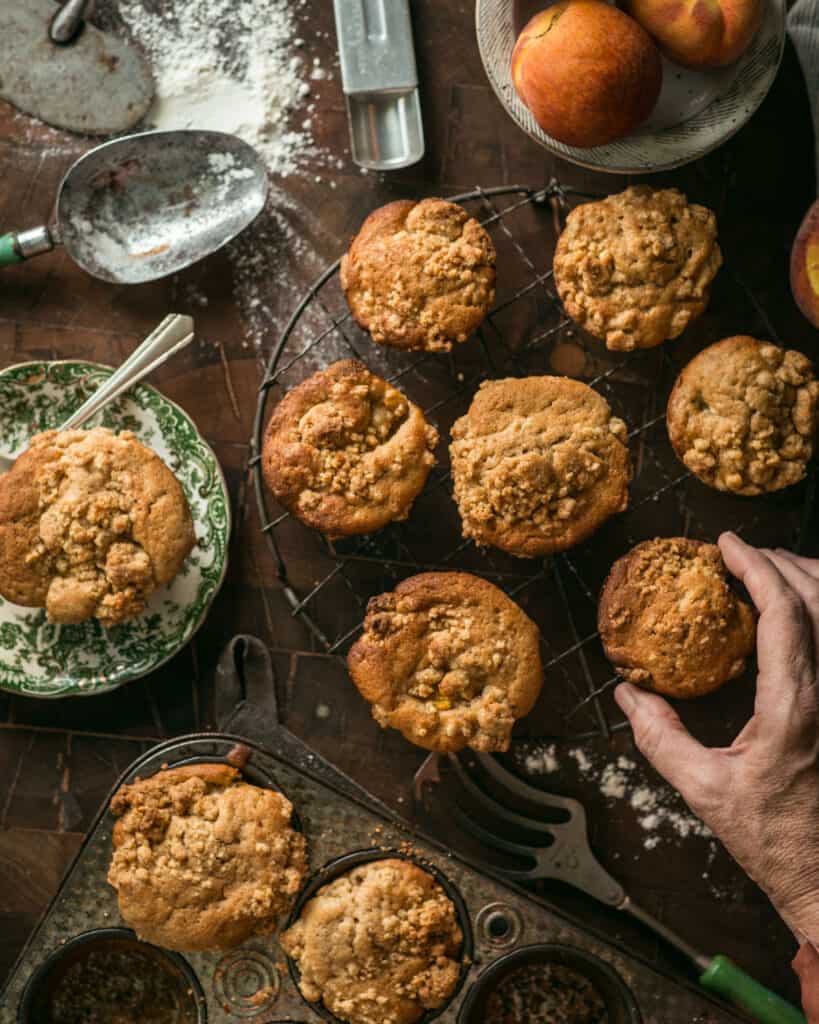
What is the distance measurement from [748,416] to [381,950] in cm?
159

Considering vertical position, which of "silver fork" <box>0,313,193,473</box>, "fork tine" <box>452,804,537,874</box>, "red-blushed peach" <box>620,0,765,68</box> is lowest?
"fork tine" <box>452,804,537,874</box>

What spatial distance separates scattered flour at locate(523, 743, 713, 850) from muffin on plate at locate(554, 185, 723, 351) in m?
1.12

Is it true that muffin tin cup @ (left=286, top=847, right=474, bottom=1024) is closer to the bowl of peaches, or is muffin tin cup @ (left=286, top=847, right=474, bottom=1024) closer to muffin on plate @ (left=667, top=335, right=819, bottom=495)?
muffin on plate @ (left=667, top=335, right=819, bottom=495)

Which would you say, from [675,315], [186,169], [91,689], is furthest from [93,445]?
[675,315]

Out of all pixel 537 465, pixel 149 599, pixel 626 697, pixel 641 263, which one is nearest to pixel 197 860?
pixel 149 599

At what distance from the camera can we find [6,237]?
9.57 ft

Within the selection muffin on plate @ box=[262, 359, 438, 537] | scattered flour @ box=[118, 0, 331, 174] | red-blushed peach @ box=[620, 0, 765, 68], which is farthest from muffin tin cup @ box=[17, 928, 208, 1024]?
red-blushed peach @ box=[620, 0, 765, 68]

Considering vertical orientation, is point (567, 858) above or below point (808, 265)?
below

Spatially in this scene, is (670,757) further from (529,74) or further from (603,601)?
(529,74)

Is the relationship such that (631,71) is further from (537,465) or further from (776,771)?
(776,771)

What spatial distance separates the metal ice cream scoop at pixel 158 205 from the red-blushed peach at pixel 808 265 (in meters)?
1.40

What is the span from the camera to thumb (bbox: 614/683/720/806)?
2.52 metres

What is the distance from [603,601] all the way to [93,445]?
1.33 metres

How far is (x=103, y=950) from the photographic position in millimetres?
2812
